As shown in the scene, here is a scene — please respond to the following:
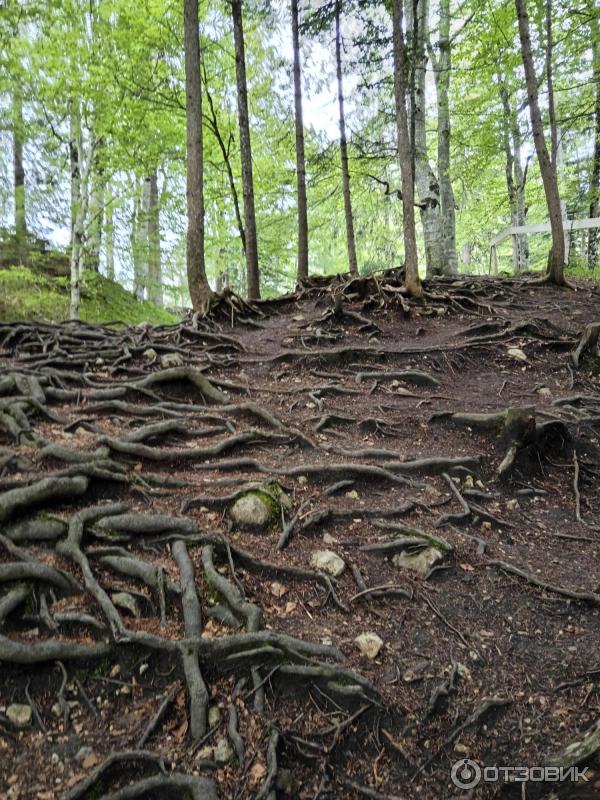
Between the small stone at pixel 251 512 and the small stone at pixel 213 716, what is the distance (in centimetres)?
160

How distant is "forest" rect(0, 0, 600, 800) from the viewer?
2.52 m

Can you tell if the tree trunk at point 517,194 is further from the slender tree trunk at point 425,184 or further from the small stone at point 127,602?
the small stone at point 127,602

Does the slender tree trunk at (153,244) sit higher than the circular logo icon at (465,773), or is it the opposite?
the slender tree trunk at (153,244)

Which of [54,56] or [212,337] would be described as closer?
[212,337]

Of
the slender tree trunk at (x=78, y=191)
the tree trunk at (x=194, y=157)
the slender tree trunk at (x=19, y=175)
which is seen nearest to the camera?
the tree trunk at (x=194, y=157)

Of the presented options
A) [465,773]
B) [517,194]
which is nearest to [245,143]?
[465,773]

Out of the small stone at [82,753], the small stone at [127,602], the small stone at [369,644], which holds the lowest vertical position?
the small stone at [82,753]

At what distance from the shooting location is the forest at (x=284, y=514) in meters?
2.52

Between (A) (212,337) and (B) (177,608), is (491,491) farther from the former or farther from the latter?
(A) (212,337)

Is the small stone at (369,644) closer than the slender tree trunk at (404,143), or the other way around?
the small stone at (369,644)

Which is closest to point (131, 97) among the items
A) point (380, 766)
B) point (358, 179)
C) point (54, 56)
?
point (54, 56)

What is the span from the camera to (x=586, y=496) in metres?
4.98

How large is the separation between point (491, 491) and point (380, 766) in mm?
3126

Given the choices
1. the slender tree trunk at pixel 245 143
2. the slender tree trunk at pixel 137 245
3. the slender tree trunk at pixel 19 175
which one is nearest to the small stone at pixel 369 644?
the slender tree trunk at pixel 245 143
